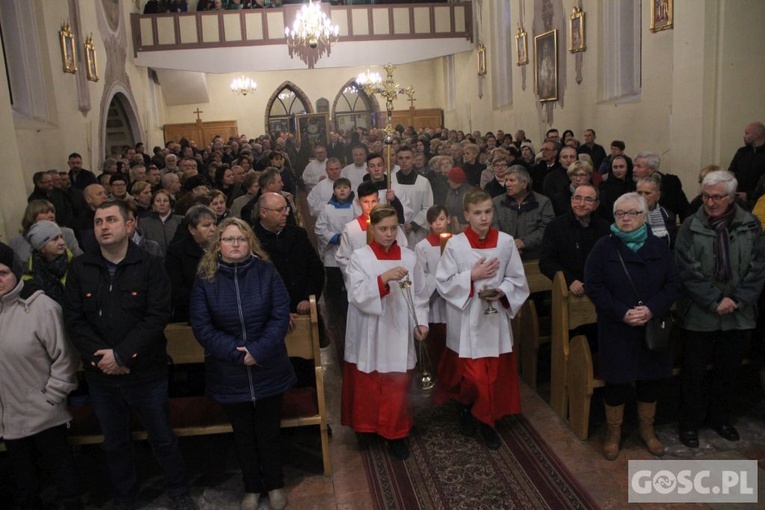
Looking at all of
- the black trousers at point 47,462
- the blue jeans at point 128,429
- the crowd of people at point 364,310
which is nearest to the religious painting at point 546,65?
the crowd of people at point 364,310

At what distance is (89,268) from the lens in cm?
358

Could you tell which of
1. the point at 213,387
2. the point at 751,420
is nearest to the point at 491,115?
the point at 751,420

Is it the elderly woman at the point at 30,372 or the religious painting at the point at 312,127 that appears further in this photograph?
the religious painting at the point at 312,127

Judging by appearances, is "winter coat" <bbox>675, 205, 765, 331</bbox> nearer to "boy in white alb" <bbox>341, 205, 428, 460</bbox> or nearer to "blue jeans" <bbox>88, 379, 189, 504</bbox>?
"boy in white alb" <bbox>341, 205, 428, 460</bbox>

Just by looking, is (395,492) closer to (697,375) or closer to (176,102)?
(697,375)

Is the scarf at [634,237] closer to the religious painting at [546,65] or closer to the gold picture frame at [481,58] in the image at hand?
the religious painting at [546,65]

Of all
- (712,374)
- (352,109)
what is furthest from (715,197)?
(352,109)

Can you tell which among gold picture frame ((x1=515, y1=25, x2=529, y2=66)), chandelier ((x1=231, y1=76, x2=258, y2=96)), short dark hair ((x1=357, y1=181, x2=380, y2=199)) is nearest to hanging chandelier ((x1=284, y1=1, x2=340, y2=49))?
gold picture frame ((x1=515, y1=25, x2=529, y2=66))

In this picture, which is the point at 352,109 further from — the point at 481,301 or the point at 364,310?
the point at 364,310

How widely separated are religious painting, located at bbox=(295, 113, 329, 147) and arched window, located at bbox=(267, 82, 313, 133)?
1.29ft

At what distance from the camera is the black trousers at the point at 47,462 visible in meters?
3.69

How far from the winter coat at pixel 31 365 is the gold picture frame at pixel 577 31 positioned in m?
10.9

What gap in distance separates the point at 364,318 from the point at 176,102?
69.2ft

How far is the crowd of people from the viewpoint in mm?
3598
